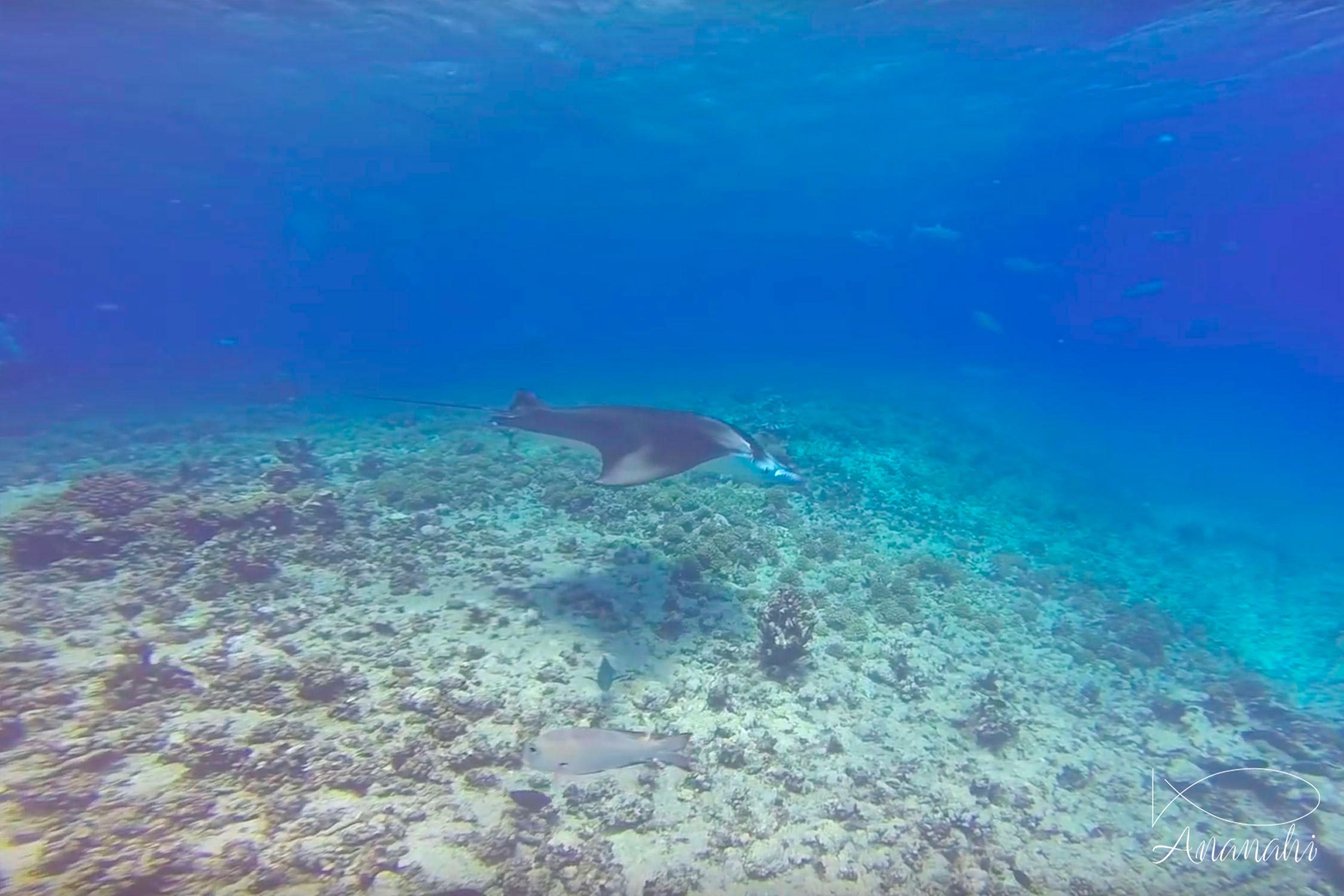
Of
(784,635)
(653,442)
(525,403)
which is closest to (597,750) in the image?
(784,635)

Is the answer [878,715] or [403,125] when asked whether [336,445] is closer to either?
[878,715]

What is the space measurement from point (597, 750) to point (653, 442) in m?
3.65

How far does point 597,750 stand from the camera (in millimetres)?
4875

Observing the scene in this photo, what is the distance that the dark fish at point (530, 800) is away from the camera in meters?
5.03

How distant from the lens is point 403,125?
3481 cm

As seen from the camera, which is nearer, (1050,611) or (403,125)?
(1050,611)

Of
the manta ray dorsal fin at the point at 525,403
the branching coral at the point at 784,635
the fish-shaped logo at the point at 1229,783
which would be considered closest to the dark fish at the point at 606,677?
the branching coral at the point at 784,635

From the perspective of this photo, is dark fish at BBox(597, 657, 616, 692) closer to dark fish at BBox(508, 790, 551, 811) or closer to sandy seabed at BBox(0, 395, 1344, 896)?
sandy seabed at BBox(0, 395, 1344, 896)

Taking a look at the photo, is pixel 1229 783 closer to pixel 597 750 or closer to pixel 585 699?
pixel 585 699

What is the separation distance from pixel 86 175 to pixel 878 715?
216ft

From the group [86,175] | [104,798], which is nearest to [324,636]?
[104,798]

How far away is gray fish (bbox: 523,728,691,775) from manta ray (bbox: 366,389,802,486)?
2.68 metres

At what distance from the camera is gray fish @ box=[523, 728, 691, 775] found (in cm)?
482

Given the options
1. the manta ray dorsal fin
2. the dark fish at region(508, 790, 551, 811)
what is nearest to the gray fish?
the dark fish at region(508, 790, 551, 811)
